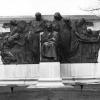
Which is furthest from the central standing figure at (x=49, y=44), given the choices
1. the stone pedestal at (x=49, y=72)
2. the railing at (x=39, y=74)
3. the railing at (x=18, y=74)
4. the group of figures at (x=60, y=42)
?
the railing at (x=18, y=74)

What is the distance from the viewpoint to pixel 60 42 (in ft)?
50.1

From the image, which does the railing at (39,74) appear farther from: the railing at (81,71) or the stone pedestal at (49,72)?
the stone pedestal at (49,72)

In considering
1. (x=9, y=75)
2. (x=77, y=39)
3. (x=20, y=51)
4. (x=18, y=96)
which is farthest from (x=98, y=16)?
(x=18, y=96)

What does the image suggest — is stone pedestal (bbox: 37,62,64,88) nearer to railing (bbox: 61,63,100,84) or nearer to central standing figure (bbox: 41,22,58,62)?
central standing figure (bbox: 41,22,58,62)

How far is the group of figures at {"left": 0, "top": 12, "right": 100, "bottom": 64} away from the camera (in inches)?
605

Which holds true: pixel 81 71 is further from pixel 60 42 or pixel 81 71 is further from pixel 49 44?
pixel 49 44

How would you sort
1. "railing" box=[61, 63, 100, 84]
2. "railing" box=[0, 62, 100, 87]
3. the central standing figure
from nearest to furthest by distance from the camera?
1. the central standing figure
2. "railing" box=[0, 62, 100, 87]
3. "railing" box=[61, 63, 100, 84]

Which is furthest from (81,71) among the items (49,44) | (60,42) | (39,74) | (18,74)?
(18,74)

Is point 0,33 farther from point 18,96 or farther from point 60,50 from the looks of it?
point 18,96

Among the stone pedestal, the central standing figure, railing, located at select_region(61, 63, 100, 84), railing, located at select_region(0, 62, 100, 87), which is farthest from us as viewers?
railing, located at select_region(61, 63, 100, 84)

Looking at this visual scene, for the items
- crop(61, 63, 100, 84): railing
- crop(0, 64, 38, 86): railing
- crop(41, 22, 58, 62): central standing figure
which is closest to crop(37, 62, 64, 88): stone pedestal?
crop(41, 22, 58, 62): central standing figure

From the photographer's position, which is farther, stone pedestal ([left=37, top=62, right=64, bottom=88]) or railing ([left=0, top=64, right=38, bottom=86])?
railing ([left=0, top=64, right=38, bottom=86])

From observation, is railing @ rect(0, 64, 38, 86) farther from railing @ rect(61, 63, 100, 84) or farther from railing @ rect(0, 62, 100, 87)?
railing @ rect(61, 63, 100, 84)

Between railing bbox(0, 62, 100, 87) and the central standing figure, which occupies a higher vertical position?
the central standing figure
